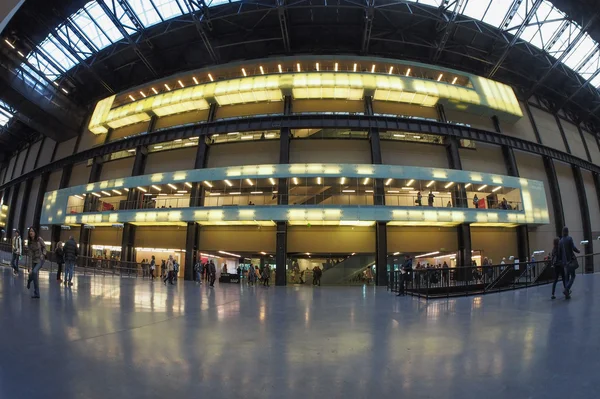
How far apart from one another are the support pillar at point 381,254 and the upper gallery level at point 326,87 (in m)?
12.4

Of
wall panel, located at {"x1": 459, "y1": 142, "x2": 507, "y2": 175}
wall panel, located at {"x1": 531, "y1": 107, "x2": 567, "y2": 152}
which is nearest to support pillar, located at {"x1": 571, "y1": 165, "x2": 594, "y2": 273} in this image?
wall panel, located at {"x1": 531, "y1": 107, "x2": 567, "y2": 152}

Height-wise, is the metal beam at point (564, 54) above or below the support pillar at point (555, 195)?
above

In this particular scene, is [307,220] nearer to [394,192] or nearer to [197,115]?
[394,192]

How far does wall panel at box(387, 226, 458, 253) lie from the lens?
90.5ft

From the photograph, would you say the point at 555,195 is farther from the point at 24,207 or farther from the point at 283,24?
the point at 24,207

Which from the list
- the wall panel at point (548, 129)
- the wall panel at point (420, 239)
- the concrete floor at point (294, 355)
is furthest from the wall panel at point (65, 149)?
the wall panel at point (548, 129)

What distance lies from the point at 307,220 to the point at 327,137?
8.24 m

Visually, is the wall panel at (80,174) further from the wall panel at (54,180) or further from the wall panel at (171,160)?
the wall panel at (171,160)

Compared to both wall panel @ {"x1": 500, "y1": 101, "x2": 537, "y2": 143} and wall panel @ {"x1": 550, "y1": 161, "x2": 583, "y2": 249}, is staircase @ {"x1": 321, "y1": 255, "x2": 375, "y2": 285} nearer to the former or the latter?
wall panel @ {"x1": 500, "y1": 101, "x2": 537, "y2": 143}

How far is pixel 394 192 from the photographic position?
27.4 m

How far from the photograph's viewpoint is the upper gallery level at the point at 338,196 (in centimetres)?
2562

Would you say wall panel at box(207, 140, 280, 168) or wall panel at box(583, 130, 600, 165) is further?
wall panel at box(583, 130, 600, 165)

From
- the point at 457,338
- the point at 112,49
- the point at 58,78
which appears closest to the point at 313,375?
the point at 457,338

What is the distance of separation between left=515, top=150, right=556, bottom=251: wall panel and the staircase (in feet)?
51.3
